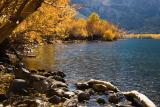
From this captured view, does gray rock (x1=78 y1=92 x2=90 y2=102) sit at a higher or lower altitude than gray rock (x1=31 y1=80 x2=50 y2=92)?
lower

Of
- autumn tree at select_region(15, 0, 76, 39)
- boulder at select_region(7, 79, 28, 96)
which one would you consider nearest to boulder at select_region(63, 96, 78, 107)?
boulder at select_region(7, 79, 28, 96)

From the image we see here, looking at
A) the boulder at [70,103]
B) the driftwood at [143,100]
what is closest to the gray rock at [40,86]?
the boulder at [70,103]

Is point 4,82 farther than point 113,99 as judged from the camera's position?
No

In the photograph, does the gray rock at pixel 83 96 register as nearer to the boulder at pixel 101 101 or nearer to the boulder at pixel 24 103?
the boulder at pixel 101 101

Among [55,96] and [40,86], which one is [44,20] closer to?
[40,86]

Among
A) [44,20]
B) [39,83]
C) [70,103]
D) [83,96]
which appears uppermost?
[44,20]

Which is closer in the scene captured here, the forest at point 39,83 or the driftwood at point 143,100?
the forest at point 39,83

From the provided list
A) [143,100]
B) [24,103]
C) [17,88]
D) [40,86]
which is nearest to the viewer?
[24,103]

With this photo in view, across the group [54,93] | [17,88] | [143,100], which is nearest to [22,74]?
[54,93]

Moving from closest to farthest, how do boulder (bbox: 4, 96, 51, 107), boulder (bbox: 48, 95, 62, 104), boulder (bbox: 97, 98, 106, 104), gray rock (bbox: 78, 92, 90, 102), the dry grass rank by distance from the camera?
1. boulder (bbox: 4, 96, 51, 107)
2. boulder (bbox: 48, 95, 62, 104)
3. the dry grass
4. boulder (bbox: 97, 98, 106, 104)
5. gray rock (bbox: 78, 92, 90, 102)

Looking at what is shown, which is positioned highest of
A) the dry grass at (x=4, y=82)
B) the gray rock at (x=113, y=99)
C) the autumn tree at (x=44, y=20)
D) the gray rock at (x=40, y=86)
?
the autumn tree at (x=44, y=20)

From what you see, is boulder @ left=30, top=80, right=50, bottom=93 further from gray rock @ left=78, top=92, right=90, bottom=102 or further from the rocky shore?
gray rock @ left=78, top=92, right=90, bottom=102

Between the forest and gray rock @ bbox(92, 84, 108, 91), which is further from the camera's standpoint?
gray rock @ bbox(92, 84, 108, 91)

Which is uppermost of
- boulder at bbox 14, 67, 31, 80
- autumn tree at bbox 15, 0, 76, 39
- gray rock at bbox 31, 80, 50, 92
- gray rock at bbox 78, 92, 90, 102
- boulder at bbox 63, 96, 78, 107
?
autumn tree at bbox 15, 0, 76, 39
